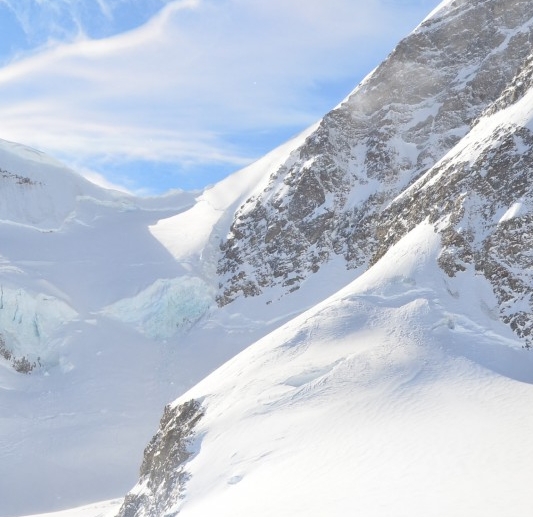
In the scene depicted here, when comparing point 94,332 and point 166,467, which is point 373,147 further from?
point 166,467

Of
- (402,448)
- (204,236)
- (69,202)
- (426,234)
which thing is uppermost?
(69,202)

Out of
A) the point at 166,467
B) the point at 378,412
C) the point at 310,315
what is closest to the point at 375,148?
the point at 310,315

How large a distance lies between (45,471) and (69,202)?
35987 mm

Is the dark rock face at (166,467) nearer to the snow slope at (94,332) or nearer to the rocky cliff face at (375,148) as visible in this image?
the snow slope at (94,332)

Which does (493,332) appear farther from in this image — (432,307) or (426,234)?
(426,234)

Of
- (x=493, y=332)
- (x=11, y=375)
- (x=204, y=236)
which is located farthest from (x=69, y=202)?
(x=493, y=332)

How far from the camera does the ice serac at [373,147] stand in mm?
58344

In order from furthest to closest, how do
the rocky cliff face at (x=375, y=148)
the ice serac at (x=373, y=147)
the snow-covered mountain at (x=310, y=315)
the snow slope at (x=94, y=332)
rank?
the ice serac at (x=373, y=147), the rocky cliff face at (x=375, y=148), the snow slope at (x=94, y=332), the snow-covered mountain at (x=310, y=315)

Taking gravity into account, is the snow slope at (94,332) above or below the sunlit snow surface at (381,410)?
above

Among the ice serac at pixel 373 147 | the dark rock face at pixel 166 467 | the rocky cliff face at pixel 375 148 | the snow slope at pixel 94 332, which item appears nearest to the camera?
the dark rock face at pixel 166 467

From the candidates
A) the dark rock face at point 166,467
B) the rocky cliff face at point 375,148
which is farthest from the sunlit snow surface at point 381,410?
the rocky cliff face at point 375,148

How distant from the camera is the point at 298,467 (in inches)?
888

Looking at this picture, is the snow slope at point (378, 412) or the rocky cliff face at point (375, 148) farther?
the rocky cliff face at point (375, 148)

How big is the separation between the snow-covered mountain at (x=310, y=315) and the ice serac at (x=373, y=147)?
0.18m
